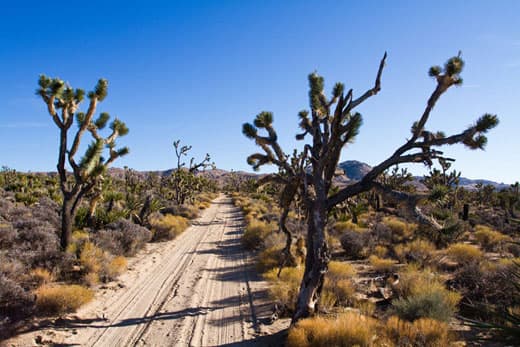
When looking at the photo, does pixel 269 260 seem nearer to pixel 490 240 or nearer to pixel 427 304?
pixel 427 304

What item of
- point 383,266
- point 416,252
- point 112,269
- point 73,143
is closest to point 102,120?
point 73,143

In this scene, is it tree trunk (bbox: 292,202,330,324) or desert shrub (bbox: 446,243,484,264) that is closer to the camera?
tree trunk (bbox: 292,202,330,324)

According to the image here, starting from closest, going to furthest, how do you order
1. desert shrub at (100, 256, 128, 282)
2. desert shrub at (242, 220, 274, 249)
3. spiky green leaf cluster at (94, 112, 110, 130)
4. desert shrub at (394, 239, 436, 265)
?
desert shrub at (100, 256, 128, 282) < desert shrub at (394, 239, 436, 265) < spiky green leaf cluster at (94, 112, 110, 130) < desert shrub at (242, 220, 274, 249)

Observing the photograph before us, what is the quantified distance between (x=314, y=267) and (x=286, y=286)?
1.97m

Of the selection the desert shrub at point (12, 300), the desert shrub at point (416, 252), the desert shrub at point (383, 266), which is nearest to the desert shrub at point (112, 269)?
the desert shrub at point (12, 300)

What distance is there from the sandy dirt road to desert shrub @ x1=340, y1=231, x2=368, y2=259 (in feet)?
12.4

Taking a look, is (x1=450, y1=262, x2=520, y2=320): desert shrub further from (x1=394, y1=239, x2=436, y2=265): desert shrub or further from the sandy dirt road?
the sandy dirt road

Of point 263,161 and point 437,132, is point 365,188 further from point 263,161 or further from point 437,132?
point 263,161

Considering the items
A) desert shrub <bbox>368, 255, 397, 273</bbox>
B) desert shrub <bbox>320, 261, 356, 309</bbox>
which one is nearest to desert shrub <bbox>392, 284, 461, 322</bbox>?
desert shrub <bbox>320, 261, 356, 309</bbox>

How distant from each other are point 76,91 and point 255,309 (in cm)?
864

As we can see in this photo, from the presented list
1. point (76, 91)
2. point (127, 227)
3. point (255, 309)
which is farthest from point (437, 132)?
point (127, 227)

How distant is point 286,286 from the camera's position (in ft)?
24.7

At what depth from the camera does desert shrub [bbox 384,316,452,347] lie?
15.6 ft

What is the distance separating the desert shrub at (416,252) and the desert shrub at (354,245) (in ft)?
3.84
